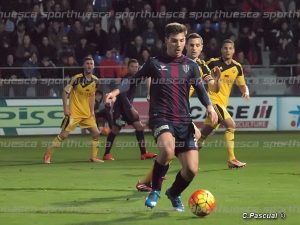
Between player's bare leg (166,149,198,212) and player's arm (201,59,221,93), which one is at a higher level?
player's arm (201,59,221,93)

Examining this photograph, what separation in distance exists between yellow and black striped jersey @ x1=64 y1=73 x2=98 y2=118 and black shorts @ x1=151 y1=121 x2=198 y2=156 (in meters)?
7.05

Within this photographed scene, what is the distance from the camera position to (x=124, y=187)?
11945mm

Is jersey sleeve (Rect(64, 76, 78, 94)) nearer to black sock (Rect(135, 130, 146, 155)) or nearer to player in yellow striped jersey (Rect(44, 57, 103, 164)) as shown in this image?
player in yellow striped jersey (Rect(44, 57, 103, 164))

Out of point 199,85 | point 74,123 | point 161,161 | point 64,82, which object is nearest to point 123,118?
point 74,123

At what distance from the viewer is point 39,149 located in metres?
19.2

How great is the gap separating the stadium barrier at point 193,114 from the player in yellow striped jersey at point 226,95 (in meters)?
7.83

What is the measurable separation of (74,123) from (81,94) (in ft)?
2.07

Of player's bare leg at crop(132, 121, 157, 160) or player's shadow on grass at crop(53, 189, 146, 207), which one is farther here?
player's bare leg at crop(132, 121, 157, 160)

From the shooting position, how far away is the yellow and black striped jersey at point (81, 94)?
16453mm

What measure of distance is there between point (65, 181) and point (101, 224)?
4.11 meters

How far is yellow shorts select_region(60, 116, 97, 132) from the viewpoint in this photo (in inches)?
649

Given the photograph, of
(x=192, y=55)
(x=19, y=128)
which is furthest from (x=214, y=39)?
(x=192, y=55)

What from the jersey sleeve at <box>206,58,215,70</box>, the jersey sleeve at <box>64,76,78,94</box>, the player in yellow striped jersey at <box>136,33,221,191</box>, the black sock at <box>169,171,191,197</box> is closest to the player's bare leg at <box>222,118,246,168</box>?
the jersey sleeve at <box>206,58,215,70</box>

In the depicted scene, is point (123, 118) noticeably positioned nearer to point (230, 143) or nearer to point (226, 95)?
point (226, 95)
